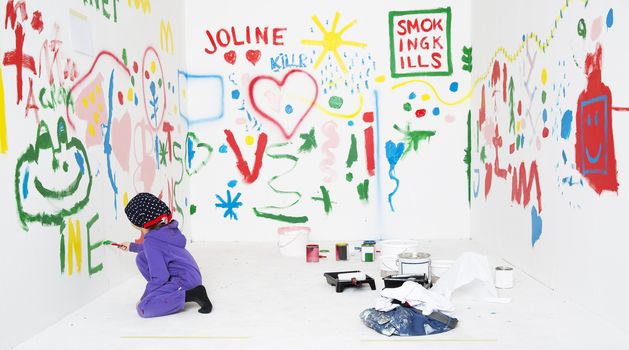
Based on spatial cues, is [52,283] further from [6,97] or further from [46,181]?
[6,97]

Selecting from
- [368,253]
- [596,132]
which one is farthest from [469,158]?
[596,132]

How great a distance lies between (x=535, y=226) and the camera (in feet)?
10.9

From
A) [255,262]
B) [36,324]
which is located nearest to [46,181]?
[36,324]

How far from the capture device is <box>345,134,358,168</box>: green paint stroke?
468 centimetres

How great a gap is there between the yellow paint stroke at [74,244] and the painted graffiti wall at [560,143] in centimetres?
229

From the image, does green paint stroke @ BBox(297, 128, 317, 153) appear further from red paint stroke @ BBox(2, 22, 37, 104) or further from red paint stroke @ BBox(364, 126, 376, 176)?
red paint stroke @ BBox(2, 22, 37, 104)

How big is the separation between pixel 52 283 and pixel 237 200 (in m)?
2.18

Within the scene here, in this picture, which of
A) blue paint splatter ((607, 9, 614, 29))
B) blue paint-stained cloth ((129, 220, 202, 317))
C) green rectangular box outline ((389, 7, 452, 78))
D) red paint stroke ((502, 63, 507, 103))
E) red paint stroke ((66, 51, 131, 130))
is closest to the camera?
blue paint splatter ((607, 9, 614, 29))

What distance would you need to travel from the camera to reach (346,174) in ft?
15.4

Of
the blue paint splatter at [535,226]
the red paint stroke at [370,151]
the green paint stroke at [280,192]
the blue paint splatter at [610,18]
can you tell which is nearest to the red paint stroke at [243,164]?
the green paint stroke at [280,192]

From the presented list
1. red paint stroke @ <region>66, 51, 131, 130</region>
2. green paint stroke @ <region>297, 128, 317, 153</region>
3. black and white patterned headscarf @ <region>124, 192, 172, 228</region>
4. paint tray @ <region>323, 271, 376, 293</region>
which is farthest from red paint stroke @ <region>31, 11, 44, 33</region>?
green paint stroke @ <region>297, 128, 317, 153</region>

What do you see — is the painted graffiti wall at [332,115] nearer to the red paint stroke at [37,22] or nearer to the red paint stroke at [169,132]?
the red paint stroke at [169,132]

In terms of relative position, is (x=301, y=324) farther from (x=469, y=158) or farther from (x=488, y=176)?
(x=469, y=158)

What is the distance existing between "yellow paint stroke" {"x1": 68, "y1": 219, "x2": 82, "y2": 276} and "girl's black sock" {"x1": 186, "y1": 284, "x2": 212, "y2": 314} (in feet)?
1.79
